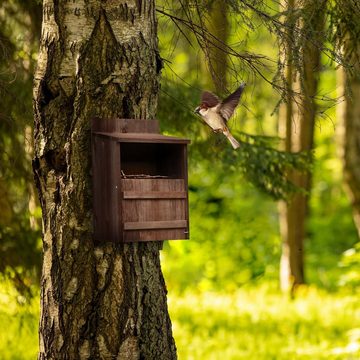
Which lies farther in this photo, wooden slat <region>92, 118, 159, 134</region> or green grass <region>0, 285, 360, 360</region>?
green grass <region>0, 285, 360, 360</region>

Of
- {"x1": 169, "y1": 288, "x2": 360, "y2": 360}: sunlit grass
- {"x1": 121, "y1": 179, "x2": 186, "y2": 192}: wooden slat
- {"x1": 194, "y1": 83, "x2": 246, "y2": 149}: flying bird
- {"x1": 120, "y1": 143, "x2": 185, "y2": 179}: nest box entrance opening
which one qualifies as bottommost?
{"x1": 169, "y1": 288, "x2": 360, "y2": 360}: sunlit grass

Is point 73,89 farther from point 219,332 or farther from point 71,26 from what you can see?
point 219,332

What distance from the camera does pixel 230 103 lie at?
11.8 ft

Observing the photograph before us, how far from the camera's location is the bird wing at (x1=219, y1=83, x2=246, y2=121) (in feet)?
11.7

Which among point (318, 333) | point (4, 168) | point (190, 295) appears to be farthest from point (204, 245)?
point (4, 168)

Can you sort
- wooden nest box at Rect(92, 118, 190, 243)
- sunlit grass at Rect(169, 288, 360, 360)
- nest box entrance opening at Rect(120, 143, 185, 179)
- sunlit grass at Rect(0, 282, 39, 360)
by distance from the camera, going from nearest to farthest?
wooden nest box at Rect(92, 118, 190, 243) → nest box entrance opening at Rect(120, 143, 185, 179) → sunlit grass at Rect(0, 282, 39, 360) → sunlit grass at Rect(169, 288, 360, 360)

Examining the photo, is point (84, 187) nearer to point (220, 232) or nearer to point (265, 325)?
point (265, 325)

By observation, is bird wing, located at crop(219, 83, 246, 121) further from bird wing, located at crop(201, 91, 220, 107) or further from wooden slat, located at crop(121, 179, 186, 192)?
wooden slat, located at crop(121, 179, 186, 192)

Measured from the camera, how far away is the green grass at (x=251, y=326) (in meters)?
7.09

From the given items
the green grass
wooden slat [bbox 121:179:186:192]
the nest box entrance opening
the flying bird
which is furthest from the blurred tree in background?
the flying bird

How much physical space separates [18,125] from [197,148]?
1934 millimetres

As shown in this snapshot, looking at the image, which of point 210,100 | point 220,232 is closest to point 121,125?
point 210,100

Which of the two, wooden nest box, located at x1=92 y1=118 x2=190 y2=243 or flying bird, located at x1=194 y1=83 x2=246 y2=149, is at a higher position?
flying bird, located at x1=194 y1=83 x2=246 y2=149

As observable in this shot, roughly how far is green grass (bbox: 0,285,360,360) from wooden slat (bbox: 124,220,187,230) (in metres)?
3.01
